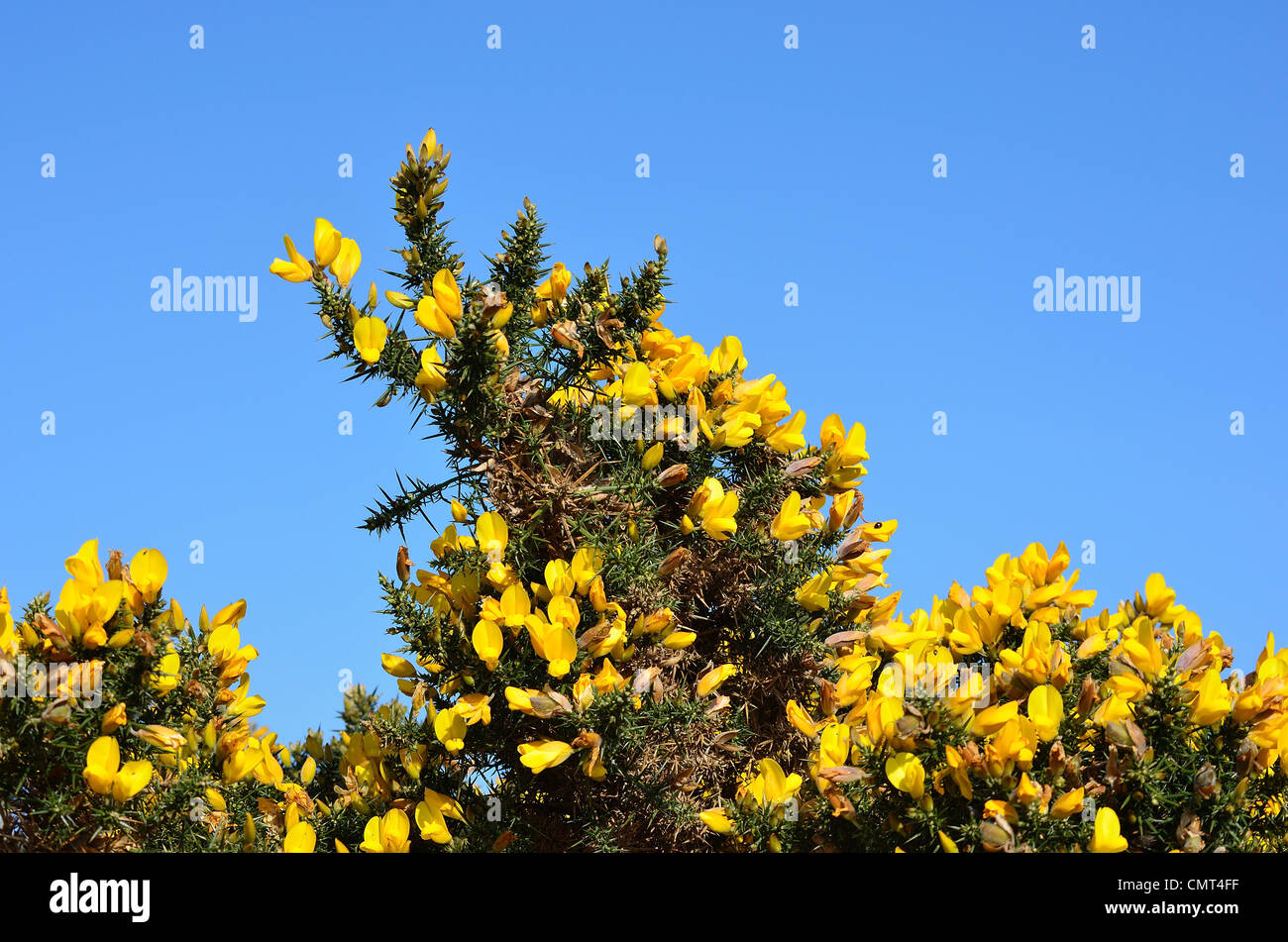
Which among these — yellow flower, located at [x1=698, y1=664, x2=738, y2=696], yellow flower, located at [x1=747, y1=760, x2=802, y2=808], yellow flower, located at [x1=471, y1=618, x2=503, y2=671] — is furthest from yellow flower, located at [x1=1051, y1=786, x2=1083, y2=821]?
yellow flower, located at [x1=471, y1=618, x2=503, y2=671]

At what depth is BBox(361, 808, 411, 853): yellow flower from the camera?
299 cm

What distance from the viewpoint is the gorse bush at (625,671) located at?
276 cm

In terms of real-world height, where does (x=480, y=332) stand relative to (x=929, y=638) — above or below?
above

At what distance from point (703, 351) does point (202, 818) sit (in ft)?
6.85

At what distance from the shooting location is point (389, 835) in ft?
9.80

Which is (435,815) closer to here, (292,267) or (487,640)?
(487,640)

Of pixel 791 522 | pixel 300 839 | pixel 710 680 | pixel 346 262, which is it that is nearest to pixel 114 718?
pixel 300 839

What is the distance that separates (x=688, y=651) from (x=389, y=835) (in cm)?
106

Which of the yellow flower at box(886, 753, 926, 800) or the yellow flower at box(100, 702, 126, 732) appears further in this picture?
the yellow flower at box(100, 702, 126, 732)

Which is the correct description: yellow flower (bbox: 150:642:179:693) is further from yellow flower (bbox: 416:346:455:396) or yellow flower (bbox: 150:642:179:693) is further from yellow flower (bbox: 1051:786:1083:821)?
yellow flower (bbox: 1051:786:1083:821)
